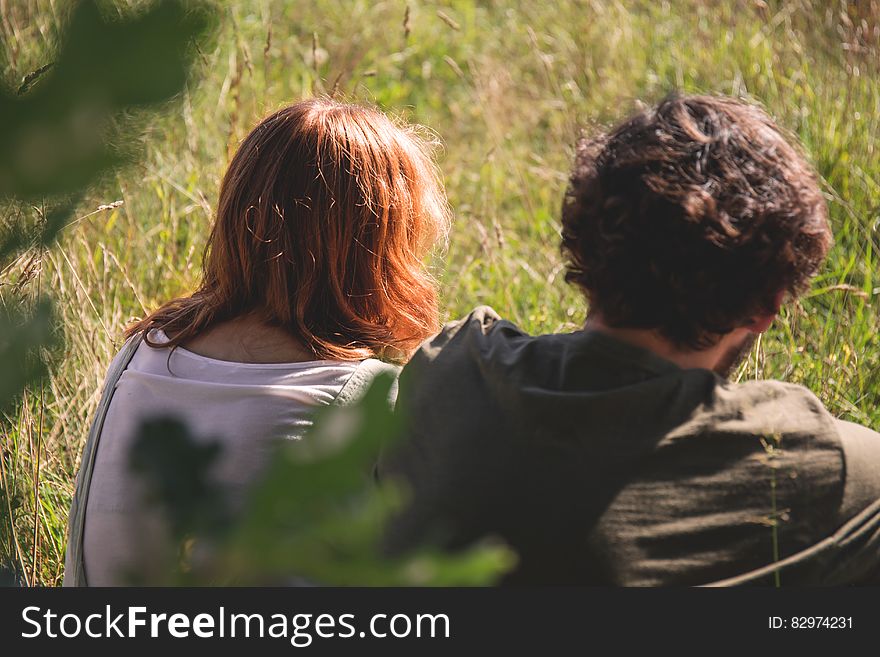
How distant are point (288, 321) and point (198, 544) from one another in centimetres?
148

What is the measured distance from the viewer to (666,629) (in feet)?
3.50

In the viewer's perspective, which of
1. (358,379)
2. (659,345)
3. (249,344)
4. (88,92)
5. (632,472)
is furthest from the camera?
(249,344)

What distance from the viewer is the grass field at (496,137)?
261cm

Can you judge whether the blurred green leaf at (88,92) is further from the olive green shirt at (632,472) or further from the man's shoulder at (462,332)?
the man's shoulder at (462,332)

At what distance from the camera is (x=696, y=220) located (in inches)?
51.6

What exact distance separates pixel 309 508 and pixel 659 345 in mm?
1048

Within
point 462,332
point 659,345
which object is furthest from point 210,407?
point 659,345

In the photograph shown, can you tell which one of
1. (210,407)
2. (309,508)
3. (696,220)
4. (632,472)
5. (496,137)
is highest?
(309,508)

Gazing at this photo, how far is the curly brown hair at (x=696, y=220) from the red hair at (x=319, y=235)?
613mm

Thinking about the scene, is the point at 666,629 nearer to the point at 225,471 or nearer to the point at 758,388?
the point at 758,388

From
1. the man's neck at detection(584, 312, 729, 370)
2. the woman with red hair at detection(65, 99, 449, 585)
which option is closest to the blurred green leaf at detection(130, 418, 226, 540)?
the man's neck at detection(584, 312, 729, 370)

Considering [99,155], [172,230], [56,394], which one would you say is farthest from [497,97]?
[99,155]

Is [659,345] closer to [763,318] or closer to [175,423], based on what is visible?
[763,318]

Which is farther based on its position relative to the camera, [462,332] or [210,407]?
[210,407]
